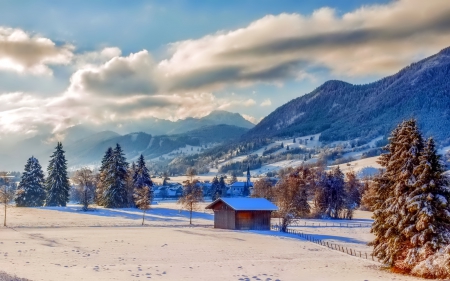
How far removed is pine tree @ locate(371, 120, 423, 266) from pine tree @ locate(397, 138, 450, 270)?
0.44 m

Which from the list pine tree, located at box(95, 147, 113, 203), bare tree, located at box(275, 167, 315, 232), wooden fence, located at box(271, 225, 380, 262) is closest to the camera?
wooden fence, located at box(271, 225, 380, 262)

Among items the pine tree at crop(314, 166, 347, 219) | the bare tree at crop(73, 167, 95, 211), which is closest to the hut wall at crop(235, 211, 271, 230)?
the bare tree at crop(73, 167, 95, 211)

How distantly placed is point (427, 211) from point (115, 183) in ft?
234

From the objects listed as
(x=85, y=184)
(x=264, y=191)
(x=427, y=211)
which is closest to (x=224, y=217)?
(x=85, y=184)

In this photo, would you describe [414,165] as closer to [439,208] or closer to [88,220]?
[439,208]

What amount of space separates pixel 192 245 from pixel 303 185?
2281 inches

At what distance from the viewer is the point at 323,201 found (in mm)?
100125

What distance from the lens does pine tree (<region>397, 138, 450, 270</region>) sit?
101 ft

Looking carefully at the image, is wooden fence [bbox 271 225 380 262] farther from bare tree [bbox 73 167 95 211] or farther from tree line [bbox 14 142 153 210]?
bare tree [bbox 73 167 95 211]

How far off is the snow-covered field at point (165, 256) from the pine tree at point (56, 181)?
2525 cm

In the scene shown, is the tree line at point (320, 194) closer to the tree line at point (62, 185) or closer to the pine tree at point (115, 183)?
the tree line at point (62, 185)

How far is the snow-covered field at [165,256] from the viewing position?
2944 centimetres

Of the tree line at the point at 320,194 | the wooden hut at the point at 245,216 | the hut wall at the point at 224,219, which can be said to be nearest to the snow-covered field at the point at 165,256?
the wooden hut at the point at 245,216

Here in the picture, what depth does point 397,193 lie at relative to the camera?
33.7m
